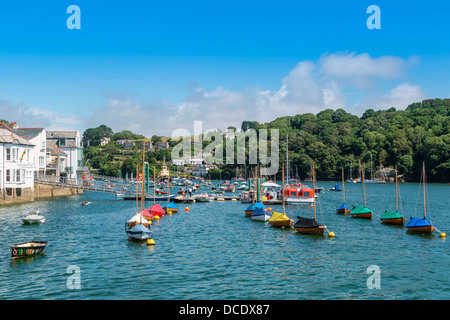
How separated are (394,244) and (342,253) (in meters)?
7.94

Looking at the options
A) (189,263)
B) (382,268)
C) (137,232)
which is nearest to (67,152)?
(137,232)

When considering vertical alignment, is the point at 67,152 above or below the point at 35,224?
above

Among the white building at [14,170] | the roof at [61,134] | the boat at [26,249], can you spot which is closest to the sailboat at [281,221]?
the boat at [26,249]

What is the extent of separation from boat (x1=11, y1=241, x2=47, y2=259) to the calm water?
681 mm

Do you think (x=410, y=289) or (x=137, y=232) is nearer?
(x=410, y=289)

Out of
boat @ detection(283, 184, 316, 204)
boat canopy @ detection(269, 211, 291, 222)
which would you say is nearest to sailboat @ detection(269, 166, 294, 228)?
boat canopy @ detection(269, 211, 291, 222)

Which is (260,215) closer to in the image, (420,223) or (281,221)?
(281,221)

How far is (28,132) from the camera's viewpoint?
315 ft

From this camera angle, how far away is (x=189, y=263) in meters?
34.3

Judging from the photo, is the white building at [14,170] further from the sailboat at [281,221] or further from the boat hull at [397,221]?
the boat hull at [397,221]
